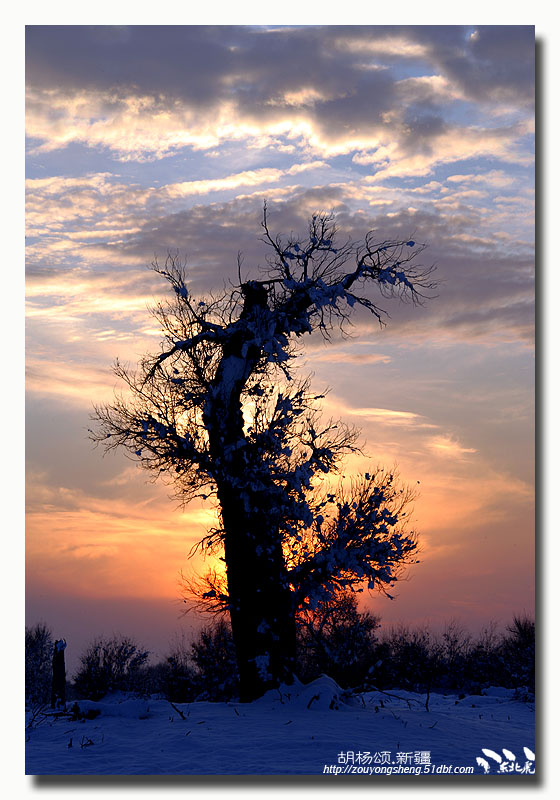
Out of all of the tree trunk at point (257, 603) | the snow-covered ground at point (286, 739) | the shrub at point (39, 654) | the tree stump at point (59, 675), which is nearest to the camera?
the snow-covered ground at point (286, 739)

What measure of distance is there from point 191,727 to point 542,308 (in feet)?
30.7

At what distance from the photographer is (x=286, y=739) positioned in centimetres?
1229

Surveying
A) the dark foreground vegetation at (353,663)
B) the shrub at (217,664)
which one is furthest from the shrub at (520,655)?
the shrub at (217,664)

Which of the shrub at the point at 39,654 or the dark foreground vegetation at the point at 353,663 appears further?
the shrub at the point at 39,654

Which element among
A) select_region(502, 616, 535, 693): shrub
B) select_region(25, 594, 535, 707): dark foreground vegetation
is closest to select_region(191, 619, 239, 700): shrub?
select_region(25, 594, 535, 707): dark foreground vegetation

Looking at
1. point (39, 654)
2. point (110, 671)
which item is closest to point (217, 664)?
point (110, 671)

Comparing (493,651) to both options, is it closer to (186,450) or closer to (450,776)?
(186,450)

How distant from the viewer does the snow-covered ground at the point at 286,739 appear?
35.3 ft

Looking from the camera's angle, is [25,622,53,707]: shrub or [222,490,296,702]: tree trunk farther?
[25,622,53,707]: shrub

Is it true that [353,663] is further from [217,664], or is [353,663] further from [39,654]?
[39,654]

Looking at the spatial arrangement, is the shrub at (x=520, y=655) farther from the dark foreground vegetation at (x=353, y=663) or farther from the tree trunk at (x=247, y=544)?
the tree trunk at (x=247, y=544)

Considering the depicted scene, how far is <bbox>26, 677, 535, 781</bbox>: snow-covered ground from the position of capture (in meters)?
10.8

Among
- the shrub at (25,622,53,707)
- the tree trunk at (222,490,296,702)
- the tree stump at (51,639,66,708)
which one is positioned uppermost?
the tree trunk at (222,490,296,702)

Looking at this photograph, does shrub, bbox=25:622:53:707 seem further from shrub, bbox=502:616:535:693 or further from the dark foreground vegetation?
shrub, bbox=502:616:535:693
